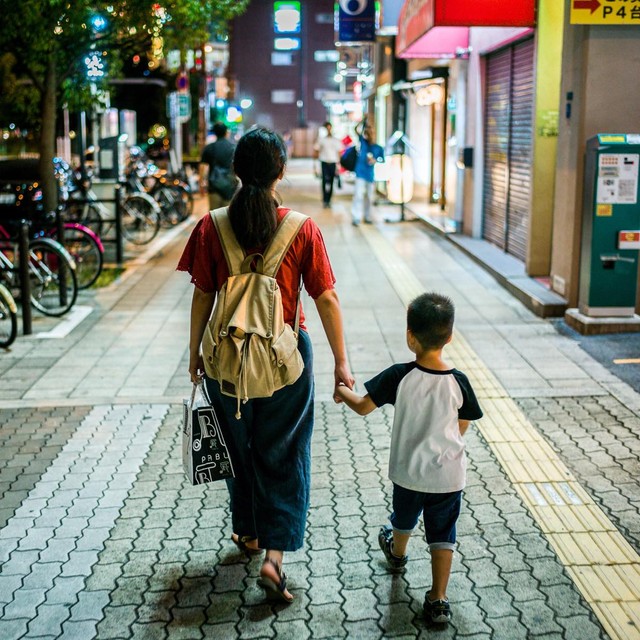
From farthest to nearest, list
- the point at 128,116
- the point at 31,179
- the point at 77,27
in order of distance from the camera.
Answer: the point at 128,116, the point at 31,179, the point at 77,27

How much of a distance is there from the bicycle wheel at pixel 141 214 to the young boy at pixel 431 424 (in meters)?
12.3

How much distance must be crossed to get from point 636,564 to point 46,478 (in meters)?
3.32

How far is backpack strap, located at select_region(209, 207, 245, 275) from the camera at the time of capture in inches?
144

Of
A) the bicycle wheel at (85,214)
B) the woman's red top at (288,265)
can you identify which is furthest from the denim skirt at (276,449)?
the bicycle wheel at (85,214)

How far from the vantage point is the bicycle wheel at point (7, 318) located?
805 centimetres

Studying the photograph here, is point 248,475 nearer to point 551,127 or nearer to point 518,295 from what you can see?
point 518,295

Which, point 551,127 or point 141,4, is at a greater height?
point 141,4

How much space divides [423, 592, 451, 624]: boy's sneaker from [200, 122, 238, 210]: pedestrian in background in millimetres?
9343

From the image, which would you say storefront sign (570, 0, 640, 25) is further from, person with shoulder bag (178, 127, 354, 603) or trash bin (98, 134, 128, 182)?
trash bin (98, 134, 128, 182)

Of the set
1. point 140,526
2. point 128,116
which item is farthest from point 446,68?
point 140,526

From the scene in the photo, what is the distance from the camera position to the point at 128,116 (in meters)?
21.6

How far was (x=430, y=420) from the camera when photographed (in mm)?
3633

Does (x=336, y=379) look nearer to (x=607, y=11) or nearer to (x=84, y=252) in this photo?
(x=607, y=11)

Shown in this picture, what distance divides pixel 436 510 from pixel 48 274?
719 cm
